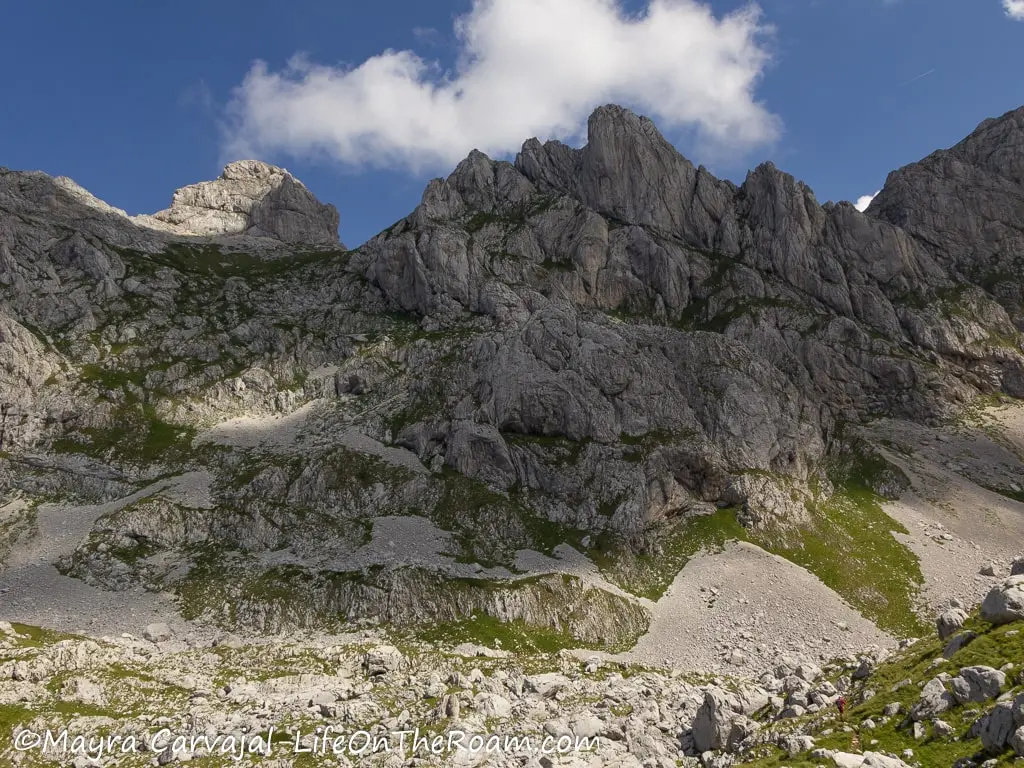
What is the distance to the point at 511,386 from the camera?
103 m

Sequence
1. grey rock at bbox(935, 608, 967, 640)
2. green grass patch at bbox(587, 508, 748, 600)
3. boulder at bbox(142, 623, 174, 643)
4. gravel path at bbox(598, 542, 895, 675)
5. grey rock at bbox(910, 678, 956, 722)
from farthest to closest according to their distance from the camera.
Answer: green grass patch at bbox(587, 508, 748, 600) → gravel path at bbox(598, 542, 895, 675) → boulder at bbox(142, 623, 174, 643) → grey rock at bbox(935, 608, 967, 640) → grey rock at bbox(910, 678, 956, 722)

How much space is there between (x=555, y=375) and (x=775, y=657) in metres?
58.0

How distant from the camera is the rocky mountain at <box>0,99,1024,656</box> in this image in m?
73.6

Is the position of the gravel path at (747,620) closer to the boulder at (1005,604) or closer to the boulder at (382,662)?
the boulder at (382,662)

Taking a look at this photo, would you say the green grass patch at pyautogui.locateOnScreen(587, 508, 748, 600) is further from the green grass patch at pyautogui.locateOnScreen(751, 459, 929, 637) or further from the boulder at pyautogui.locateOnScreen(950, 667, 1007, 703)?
the boulder at pyautogui.locateOnScreen(950, 667, 1007, 703)

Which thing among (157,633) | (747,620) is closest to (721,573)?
(747,620)

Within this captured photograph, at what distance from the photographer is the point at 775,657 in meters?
59.1

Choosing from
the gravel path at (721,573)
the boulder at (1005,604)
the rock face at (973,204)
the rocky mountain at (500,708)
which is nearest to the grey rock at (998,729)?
the rocky mountain at (500,708)

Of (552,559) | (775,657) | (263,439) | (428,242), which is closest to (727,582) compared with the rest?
(775,657)

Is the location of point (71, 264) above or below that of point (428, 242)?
below

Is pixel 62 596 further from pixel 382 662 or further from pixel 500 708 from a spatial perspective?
pixel 500 708

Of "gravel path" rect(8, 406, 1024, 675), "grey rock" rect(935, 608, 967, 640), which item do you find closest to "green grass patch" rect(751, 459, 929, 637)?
"gravel path" rect(8, 406, 1024, 675)

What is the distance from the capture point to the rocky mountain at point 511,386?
73562 mm

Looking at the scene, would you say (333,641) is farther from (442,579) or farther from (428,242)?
(428,242)
